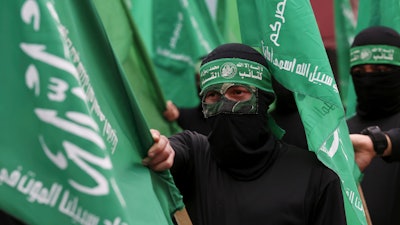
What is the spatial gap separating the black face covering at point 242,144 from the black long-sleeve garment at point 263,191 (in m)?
0.04

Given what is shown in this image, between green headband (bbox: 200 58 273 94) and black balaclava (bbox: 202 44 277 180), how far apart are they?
28mm

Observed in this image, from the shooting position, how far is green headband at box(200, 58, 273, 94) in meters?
3.96

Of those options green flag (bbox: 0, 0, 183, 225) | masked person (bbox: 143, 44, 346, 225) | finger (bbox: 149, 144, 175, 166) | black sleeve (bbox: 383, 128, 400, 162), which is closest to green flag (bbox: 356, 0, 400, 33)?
black sleeve (bbox: 383, 128, 400, 162)

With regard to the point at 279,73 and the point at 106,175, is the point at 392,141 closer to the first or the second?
the point at 279,73

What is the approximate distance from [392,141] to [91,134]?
2.56 m

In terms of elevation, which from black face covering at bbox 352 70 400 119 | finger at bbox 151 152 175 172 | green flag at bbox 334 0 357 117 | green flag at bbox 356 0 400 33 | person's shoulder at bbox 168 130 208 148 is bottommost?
green flag at bbox 334 0 357 117

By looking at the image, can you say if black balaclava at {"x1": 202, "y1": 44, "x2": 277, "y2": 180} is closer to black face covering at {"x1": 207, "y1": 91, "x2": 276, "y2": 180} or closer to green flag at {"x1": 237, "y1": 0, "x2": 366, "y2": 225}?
black face covering at {"x1": 207, "y1": 91, "x2": 276, "y2": 180}

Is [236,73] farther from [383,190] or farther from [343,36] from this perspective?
[343,36]

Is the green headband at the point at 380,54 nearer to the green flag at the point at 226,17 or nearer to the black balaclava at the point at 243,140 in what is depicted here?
the black balaclava at the point at 243,140

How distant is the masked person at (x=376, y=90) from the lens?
17.7 feet

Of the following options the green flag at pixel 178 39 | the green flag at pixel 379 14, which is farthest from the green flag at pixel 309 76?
the green flag at pixel 178 39

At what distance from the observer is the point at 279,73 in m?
4.04

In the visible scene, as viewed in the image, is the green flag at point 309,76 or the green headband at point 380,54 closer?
the green flag at point 309,76

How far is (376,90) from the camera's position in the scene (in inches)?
222
